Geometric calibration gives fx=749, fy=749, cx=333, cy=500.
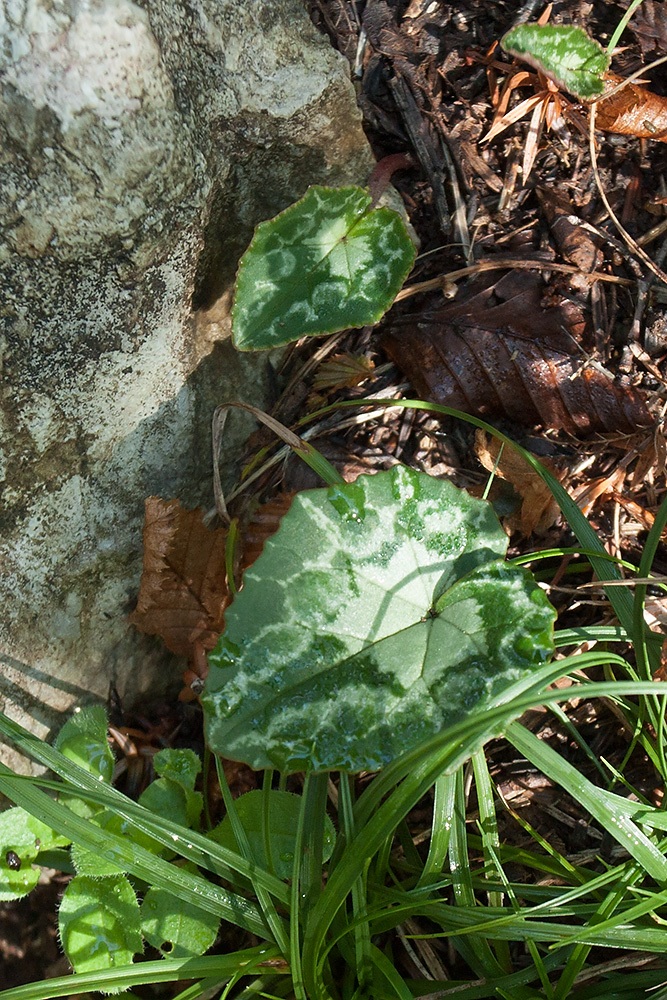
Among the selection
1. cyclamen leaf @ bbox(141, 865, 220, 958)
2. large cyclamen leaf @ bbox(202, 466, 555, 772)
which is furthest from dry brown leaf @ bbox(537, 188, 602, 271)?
cyclamen leaf @ bbox(141, 865, 220, 958)

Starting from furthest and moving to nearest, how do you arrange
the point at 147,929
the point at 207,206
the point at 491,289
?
Answer: the point at 491,289, the point at 207,206, the point at 147,929

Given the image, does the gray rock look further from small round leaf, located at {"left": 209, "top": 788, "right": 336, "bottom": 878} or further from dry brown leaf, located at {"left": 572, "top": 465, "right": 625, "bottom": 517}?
dry brown leaf, located at {"left": 572, "top": 465, "right": 625, "bottom": 517}

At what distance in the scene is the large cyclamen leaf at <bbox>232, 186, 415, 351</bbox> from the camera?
1.45m

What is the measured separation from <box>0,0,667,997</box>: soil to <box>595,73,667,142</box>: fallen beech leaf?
0.14 feet

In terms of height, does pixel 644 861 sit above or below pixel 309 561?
below

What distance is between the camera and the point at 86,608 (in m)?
1.49

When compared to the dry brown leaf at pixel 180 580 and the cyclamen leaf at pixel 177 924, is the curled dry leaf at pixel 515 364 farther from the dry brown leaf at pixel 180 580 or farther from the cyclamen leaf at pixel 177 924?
the cyclamen leaf at pixel 177 924

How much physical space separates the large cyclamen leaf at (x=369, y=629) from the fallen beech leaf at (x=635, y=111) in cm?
98

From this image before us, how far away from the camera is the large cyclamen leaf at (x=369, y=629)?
1.14 m

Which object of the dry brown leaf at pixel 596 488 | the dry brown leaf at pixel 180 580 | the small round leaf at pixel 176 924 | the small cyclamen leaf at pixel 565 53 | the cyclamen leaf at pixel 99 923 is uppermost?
the small cyclamen leaf at pixel 565 53

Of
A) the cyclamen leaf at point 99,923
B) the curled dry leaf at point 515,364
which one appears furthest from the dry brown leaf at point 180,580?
the curled dry leaf at point 515,364

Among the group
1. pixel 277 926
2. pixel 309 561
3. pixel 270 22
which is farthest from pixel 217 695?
pixel 270 22

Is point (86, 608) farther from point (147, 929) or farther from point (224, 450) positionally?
point (147, 929)

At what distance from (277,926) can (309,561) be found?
23.3 inches
